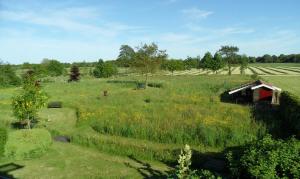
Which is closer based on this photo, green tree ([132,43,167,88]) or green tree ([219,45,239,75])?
green tree ([132,43,167,88])

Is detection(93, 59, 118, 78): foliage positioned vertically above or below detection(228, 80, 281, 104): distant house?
above

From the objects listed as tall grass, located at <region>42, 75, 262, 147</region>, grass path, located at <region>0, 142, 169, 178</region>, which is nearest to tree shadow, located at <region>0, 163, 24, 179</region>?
grass path, located at <region>0, 142, 169, 178</region>

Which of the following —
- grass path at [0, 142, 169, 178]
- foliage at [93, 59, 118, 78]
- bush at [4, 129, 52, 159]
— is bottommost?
grass path at [0, 142, 169, 178]

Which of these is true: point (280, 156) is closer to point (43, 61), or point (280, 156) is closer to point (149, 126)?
point (149, 126)

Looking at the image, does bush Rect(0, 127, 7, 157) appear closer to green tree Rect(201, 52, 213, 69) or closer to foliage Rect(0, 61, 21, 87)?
foliage Rect(0, 61, 21, 87)

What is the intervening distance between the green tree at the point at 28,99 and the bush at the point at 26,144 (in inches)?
103

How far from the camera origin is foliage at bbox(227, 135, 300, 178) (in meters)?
12.3

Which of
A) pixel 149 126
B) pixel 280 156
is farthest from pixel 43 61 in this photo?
pixel 280 156

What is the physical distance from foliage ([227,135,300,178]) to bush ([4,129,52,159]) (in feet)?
40.5

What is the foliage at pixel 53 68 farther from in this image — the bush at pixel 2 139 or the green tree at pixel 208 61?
the bush at pixel 2 139

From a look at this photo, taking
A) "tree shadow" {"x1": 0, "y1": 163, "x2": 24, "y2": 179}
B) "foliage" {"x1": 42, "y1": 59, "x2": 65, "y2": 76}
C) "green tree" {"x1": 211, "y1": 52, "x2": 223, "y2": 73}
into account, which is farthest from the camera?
"foliage" {"x1": 42, "y1": 59, "x2": 65, "y2": 76}

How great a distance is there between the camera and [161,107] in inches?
1283

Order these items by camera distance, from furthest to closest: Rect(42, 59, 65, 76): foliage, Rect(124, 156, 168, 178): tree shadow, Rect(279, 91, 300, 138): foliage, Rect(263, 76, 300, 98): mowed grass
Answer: Rect(42, 59, 65, 76): foliage
Rect(263, 76, 300, 98): mowed grass
Rect(279, 91, 300, 138): foliage
Rect(124, 156, 168, 178): tree shadow

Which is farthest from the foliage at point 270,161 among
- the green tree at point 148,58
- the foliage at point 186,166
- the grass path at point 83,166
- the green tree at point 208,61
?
the green tree at point 208,61
